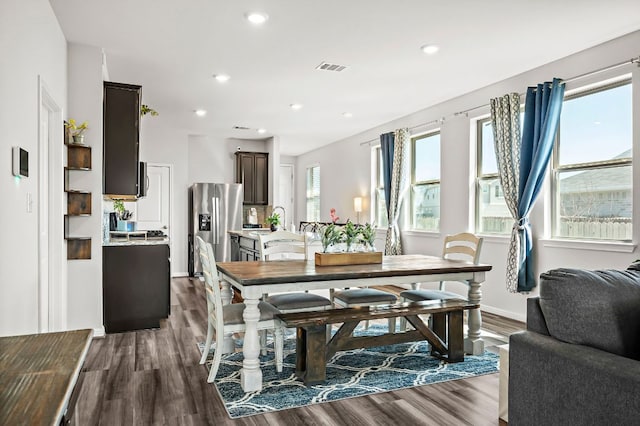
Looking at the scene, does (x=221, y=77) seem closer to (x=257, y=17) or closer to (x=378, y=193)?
(x=257, y=17)

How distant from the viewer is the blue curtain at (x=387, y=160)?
7199 mm

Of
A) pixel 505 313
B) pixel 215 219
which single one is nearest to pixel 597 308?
pixel 505 313

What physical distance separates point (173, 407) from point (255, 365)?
54 cm

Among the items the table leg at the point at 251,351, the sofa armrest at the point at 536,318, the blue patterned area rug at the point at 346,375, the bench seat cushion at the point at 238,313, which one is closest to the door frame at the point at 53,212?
the blue patterned area rug at the point at 346,375

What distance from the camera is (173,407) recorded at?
8.82ft

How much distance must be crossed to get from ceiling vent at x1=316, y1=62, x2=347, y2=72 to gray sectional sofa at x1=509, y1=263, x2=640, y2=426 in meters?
3.44

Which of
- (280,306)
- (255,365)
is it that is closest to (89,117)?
(280,306)

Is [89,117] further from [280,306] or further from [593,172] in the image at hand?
[593,172]

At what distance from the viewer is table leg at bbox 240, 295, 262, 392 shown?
2.94m

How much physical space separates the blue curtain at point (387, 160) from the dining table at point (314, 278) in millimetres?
3349

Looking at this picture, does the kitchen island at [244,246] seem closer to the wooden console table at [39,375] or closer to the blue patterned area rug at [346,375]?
the blue patterned area rug at [346,375]

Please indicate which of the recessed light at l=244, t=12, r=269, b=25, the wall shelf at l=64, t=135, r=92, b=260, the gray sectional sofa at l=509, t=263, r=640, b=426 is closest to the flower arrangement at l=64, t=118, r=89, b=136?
the wall shelf at l=64, t=135, r=92, b=260

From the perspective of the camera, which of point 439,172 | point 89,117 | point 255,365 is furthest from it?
point 439,172

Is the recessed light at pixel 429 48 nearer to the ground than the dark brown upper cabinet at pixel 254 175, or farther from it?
farther from it
